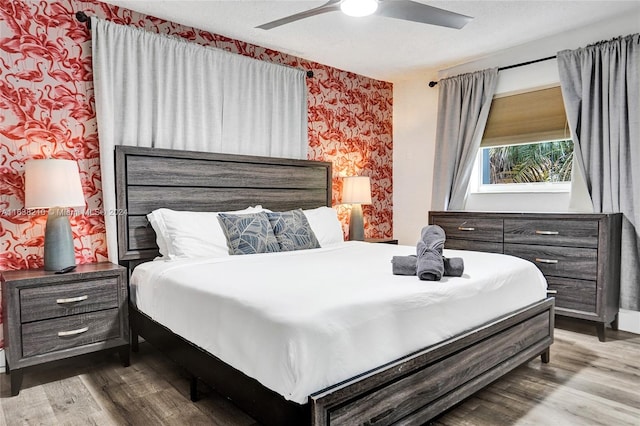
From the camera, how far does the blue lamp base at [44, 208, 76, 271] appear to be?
8.19 feet

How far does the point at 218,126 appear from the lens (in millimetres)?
3443

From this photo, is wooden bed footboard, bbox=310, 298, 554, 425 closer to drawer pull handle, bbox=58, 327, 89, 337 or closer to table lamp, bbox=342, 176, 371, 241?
drawer pull handle, bbox=58, 327, 89, 337

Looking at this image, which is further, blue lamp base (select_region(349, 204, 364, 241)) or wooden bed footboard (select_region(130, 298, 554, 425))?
blue lamp base (select_region(349, 204, 364, 241))

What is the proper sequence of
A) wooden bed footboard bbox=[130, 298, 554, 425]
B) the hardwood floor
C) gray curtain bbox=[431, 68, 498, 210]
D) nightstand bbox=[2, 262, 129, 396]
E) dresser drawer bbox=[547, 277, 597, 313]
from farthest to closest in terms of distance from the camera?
gray curtain bbox=[431, 68, 498, 210] → dresser drawer bbox=[547, 277, 597, 313] → nightstand bbox=[2, 262, 129, 396] → the hardwood floor → wooden bed footboard bbox=[130, 298, 554, 425]

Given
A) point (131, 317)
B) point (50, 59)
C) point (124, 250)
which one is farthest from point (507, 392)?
point (50, 59)

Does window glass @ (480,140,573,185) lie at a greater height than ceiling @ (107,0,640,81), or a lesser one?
lesser

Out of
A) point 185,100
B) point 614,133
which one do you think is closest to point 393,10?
point 185,100

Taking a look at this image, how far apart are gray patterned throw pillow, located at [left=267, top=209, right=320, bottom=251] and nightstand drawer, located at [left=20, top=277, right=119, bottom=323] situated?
3.73ft

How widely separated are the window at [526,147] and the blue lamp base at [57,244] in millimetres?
3695

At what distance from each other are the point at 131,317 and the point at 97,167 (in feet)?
3.58

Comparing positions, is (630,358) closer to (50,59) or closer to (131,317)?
(131,317)

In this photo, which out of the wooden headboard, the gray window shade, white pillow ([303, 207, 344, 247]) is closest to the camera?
the wooden headboard

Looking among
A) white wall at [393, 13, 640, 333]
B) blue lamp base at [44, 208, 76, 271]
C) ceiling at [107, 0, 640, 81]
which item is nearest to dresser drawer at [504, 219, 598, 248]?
white wall at [393, 13, 640, 333]

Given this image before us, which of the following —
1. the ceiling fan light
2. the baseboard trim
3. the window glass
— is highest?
the ceiling fan light
